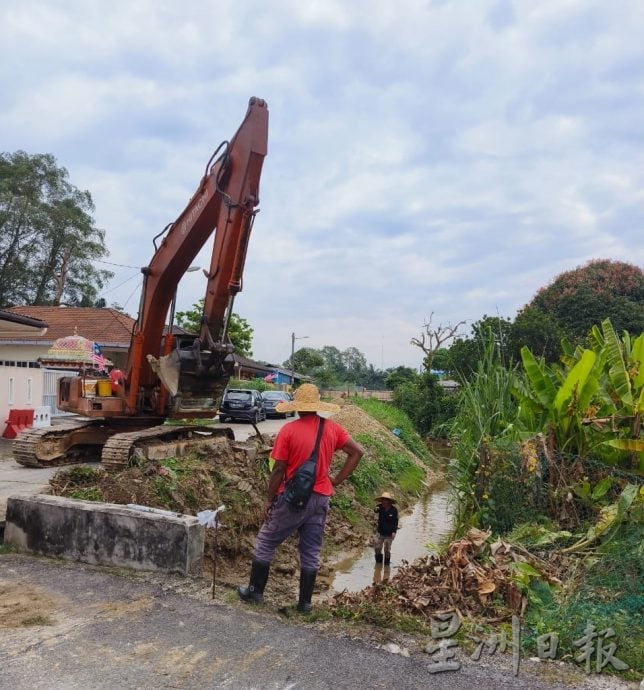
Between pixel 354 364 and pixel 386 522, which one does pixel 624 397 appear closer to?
pixel 386 522

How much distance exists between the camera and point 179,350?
942cm

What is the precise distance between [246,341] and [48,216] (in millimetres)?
15281

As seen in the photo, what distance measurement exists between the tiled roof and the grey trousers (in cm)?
2221

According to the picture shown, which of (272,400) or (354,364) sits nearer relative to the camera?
(272,400)

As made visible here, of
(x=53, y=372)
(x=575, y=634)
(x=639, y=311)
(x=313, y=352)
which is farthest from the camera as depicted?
(x=313, y=352)

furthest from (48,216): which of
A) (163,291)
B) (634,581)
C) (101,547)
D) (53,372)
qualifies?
(634,581)

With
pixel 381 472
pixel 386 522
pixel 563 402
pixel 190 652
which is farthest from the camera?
pixel 381 472

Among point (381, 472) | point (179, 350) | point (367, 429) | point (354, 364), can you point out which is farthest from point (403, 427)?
point (354, 364)

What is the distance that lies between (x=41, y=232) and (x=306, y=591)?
39.2 m

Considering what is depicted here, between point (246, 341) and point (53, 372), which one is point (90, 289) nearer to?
point (246, 341)

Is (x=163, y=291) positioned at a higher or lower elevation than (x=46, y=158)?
lower

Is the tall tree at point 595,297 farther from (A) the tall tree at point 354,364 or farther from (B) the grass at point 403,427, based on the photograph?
(A) the tall tree at point 354,364

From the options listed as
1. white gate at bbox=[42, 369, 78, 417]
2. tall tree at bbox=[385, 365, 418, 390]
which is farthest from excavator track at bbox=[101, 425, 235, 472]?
tall tree at bbox=[385, 365, 418, 390]

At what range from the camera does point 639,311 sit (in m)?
→ 35.0
